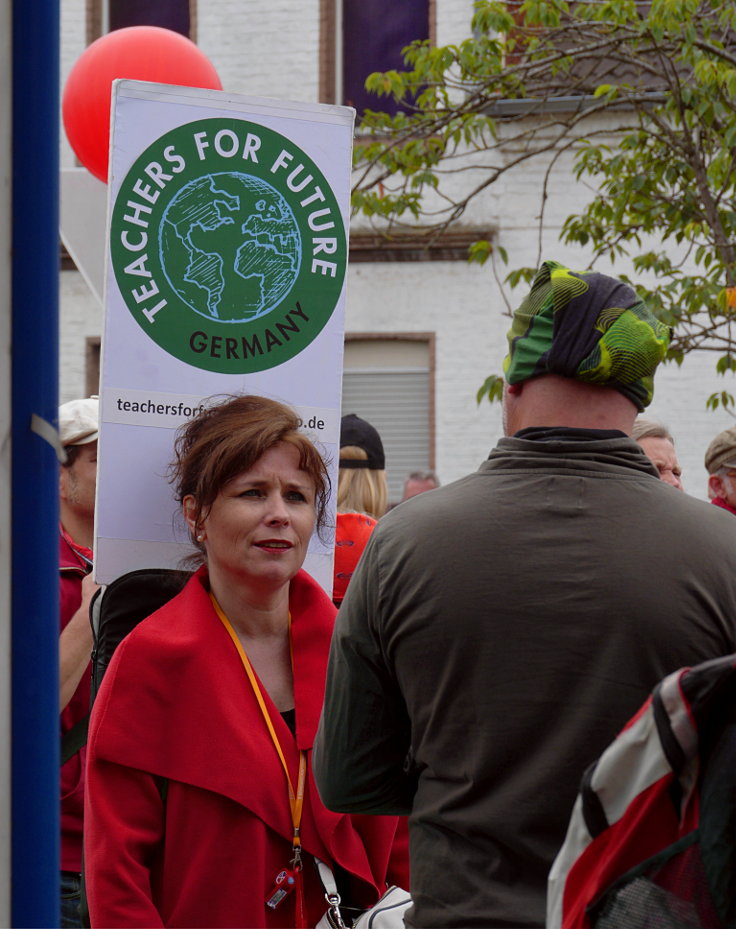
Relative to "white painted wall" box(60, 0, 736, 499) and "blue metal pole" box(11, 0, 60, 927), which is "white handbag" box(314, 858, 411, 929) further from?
"white painted wall" box(60, 0, 736, 499)

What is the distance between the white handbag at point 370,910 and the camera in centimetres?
239

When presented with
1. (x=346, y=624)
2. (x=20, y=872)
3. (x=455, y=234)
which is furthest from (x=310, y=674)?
(x=455, y=234)

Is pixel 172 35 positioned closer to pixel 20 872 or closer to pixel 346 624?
pixel 346 624

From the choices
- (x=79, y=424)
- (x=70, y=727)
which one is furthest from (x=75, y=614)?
(x=79, y=424)

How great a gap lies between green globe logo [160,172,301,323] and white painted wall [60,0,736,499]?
9.53 metres

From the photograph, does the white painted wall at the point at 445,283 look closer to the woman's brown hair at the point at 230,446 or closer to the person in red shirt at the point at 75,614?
the person in red shirt at the point at 75,614

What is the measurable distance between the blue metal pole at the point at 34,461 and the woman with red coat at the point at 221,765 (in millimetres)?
1070

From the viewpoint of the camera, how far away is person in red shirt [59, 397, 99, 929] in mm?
3320

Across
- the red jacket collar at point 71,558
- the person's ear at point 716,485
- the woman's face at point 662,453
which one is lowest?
the red jacket collar at point 71,558

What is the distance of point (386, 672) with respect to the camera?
6.98ft

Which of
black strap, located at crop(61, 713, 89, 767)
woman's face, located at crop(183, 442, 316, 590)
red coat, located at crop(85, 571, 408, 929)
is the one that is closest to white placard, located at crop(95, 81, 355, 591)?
woman's face, located at crop(183, 442, 316, 590)

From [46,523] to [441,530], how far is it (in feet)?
2.51

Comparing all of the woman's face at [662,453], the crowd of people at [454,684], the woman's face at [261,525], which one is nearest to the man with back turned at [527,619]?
the crowd of people at [454,684]

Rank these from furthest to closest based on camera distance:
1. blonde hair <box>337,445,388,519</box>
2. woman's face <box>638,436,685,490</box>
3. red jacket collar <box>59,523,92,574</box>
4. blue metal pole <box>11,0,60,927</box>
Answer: woman's face <box>638,436,685,490</box> < blonde hair <box>337,445,388,519</box> < red jacket collar <box>59,523,92,574</box> < blue metal pole <box>11,0,60,927</box>
